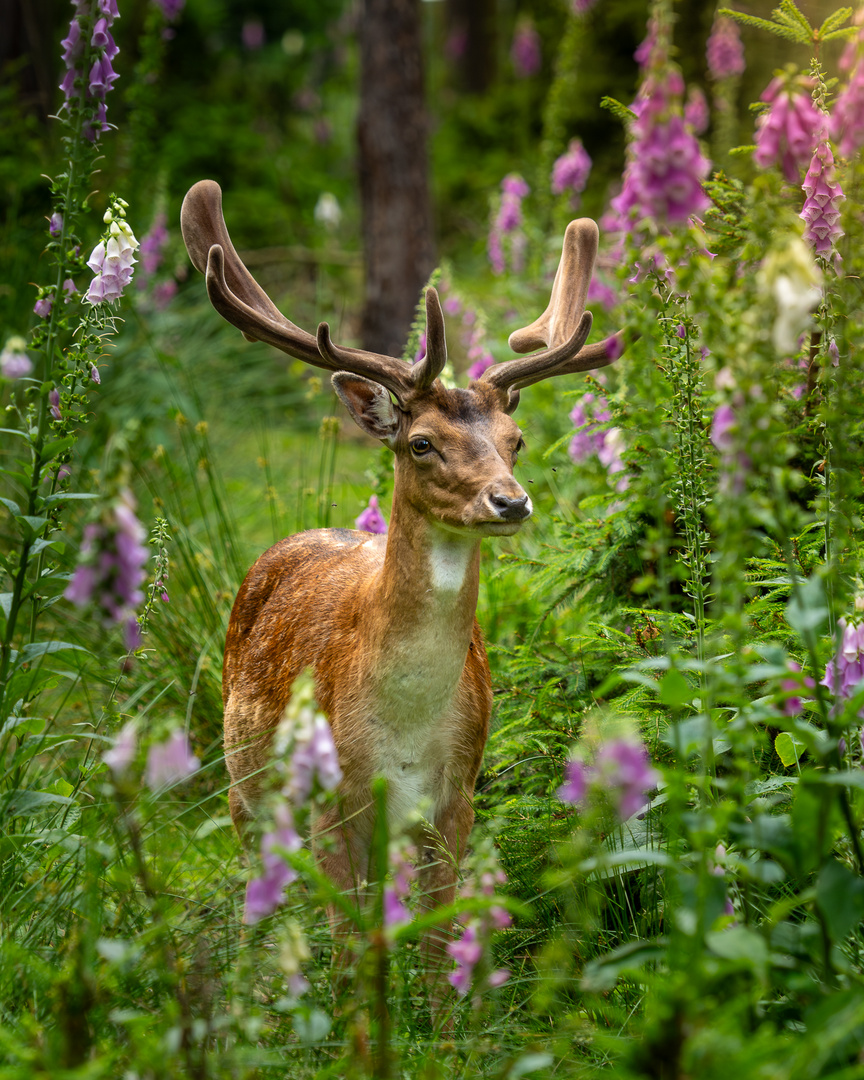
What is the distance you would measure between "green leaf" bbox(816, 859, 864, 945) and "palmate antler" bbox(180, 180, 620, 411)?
5.67ft

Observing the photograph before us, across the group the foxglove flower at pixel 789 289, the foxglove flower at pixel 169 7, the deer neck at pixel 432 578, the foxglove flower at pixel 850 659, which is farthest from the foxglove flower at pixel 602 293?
the foxglove flower at pixel 789 289

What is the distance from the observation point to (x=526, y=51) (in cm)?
1536

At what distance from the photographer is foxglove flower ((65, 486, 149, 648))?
1788mm

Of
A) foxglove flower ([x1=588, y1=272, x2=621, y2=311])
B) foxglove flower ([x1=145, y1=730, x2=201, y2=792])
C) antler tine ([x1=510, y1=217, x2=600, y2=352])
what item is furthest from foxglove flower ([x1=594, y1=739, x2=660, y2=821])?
foxglove flower ([x1=588, y1=272, x2=621, y2=311])

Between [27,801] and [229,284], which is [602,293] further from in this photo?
[27,801]

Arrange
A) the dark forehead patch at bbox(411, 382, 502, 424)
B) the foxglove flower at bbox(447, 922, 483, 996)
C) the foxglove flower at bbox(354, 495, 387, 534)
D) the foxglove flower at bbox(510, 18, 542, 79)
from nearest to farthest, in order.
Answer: the foxglove flower at bbox(447, 922, 483, 996) → the dark forehead patch at bbox(411, 382, 502, 424) → the foxglove flower at bbox(354, 495, 387, 534) → the foxglove flower at bbox(510, 18, 542, 79)

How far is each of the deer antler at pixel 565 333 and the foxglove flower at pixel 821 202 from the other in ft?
2.70

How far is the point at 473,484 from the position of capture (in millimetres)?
3123

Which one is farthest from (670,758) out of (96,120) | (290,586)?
(96,120)

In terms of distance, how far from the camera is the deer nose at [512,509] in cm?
296

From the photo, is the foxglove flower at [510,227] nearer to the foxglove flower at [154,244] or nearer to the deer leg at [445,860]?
the foxglove flower at [154,244]

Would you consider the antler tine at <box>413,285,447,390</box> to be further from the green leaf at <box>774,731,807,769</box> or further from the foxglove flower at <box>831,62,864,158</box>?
the green leaf at <box>774,731,807,769</box>

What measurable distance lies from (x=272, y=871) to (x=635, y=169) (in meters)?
1.32

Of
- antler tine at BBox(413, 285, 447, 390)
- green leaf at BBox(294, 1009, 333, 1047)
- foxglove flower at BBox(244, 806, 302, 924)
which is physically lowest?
green leaf at BBox(294, 1009, 333, 1047)
